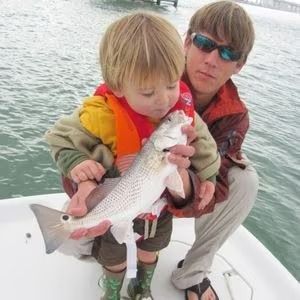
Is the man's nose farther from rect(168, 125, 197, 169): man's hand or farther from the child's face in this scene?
rect(168, 125, 197, 169): man's hand

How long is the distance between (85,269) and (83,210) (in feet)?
3.31

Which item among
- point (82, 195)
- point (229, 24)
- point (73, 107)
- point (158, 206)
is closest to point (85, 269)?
point (158, 206)

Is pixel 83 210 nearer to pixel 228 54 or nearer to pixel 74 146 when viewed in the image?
pixel 74 146

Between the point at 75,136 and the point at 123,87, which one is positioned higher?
the point at 123,87

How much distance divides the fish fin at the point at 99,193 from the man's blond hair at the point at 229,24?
1151 mm

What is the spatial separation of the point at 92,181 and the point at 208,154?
0.62m

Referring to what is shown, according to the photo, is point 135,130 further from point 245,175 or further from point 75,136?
point 245,175

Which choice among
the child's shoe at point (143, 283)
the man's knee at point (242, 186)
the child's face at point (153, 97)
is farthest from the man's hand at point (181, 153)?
the child's shoe at point (143, 283)

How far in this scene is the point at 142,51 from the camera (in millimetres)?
1960

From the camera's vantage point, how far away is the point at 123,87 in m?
2.09

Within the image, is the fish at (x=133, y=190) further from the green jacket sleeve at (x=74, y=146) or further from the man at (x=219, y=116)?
the man at (x=219, y=116)

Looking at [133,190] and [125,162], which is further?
[125,162]

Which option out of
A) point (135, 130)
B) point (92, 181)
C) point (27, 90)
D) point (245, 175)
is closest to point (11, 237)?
point (92, 181)

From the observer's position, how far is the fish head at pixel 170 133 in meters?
1.99
